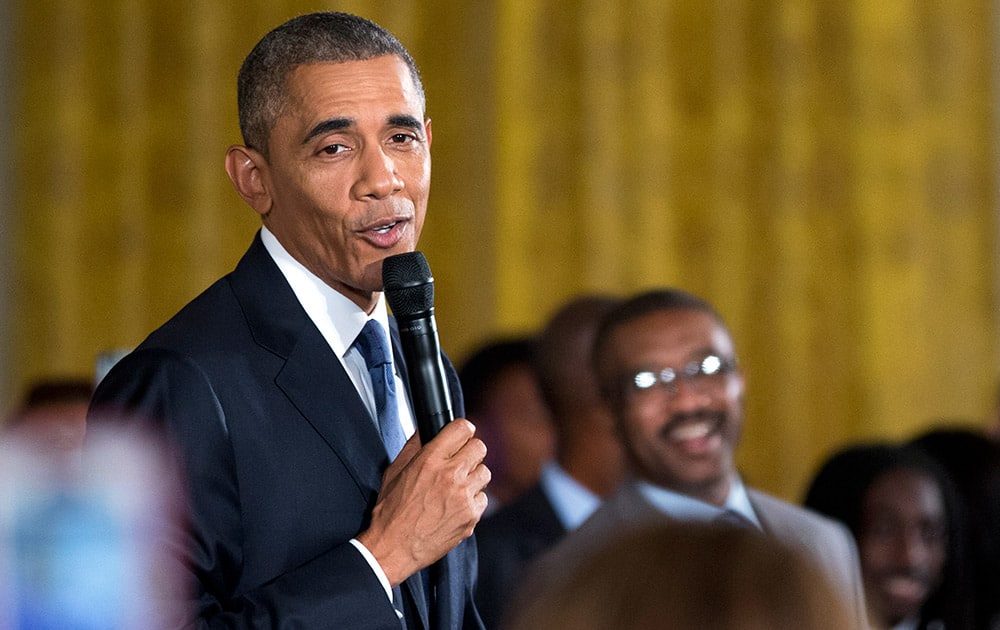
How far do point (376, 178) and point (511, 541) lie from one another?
1583mm

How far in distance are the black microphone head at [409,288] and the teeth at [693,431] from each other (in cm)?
124

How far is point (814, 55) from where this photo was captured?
6.65m

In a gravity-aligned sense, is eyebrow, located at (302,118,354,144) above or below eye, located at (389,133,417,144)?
above

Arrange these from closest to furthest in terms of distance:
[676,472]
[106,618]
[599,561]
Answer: [599,561] < [106,618] < [676,472]

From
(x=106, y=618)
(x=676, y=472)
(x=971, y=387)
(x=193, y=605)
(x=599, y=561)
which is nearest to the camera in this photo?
(x=599, y=561)

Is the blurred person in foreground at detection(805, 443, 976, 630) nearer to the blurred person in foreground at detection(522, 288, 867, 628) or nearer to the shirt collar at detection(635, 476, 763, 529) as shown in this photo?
the blurred person in foreground at detection(522, 288, 867, 628)

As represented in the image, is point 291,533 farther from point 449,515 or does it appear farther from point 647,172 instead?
point 647,172

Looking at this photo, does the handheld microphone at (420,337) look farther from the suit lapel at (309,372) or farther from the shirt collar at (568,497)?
the shirt collar at (568,497)

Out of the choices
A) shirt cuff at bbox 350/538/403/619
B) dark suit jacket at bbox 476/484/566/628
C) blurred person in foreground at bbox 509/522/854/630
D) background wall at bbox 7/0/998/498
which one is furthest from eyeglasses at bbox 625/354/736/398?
background wall at bbox 7/0/998/498

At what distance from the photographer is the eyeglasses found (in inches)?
117

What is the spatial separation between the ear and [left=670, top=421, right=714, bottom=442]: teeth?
4.08 feet

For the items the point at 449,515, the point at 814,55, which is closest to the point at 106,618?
the point at 449,515

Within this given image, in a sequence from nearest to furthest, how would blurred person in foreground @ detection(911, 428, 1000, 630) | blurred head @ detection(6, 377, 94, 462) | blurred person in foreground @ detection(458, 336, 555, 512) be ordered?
blurred head @ detection(6, 377, 94, 462)
blurred person in foreground @ detection(911, 428, 1000, 630)
blurred person in foreground @ detection(458, 336, 555, 512)

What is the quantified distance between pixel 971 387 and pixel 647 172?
167 cm
